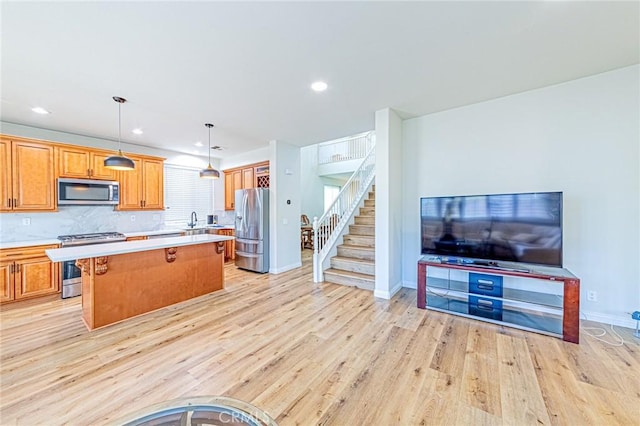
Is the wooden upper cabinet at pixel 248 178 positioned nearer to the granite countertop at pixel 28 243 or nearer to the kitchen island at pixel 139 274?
the kitchen island at pixel 139 274

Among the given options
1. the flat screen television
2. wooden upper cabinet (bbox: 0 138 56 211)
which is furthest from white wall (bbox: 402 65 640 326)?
wooden upper cabinet (bbox: 0 138 56 211)

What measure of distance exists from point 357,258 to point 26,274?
5241 mm

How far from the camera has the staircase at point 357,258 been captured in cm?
439

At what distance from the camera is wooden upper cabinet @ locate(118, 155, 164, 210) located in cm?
506

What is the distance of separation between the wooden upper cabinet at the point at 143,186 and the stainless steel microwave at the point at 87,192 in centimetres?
17

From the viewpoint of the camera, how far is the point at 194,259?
3938 mm

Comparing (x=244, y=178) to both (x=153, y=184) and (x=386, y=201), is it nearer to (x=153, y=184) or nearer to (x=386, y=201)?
(x=153, y=184)

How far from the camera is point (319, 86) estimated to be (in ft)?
9.80

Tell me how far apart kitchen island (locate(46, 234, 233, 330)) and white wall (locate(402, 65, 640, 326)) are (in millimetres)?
4187

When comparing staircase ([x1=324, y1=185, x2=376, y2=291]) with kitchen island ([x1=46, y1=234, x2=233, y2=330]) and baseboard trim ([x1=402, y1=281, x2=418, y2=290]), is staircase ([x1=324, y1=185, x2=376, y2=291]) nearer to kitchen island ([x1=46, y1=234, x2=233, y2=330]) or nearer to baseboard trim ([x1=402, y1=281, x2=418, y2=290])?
baseboard trim ([x1=402, y1=281, x2=418, y2=290])

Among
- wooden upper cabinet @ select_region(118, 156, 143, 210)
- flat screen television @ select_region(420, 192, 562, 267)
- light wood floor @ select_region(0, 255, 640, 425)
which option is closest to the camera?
light wood floor @ select_region(0, 255, 640, 425)

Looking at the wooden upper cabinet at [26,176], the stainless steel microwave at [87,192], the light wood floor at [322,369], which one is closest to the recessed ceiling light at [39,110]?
the wooden upper cabinet at [26,176]

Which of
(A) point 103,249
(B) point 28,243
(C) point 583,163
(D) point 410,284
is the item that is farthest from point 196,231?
(C) point 583,163

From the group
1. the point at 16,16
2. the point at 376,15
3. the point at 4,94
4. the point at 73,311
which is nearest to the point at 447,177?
the point at 376,15
